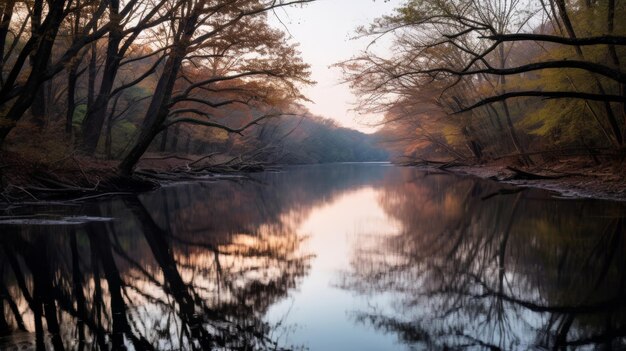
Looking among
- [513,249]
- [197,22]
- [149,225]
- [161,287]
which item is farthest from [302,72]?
[161,287]

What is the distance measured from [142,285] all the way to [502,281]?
3.38 meters

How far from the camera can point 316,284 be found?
15.5 ft

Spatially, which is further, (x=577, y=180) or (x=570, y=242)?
(x=577, y=180)

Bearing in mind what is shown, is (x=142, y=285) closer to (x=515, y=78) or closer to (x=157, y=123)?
(x=157, y=123)

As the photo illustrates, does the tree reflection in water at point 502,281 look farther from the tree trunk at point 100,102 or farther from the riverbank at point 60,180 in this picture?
the tree trunk at point 100,102

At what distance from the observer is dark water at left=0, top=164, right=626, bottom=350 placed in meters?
3.22

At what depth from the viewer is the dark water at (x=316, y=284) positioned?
322cm

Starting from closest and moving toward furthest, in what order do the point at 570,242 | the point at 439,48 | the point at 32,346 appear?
the point at 32,346, the point at 570,242, the point at 439,48

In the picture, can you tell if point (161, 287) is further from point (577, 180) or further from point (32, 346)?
point (577, 180)

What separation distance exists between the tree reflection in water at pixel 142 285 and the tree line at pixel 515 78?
6.07 meters

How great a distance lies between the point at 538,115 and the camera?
17703 millimetres

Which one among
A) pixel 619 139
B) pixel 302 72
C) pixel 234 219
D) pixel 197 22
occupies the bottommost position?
pixel 234 219

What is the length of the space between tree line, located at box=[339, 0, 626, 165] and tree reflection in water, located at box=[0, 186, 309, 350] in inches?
239

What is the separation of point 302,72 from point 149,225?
9.99 metres
